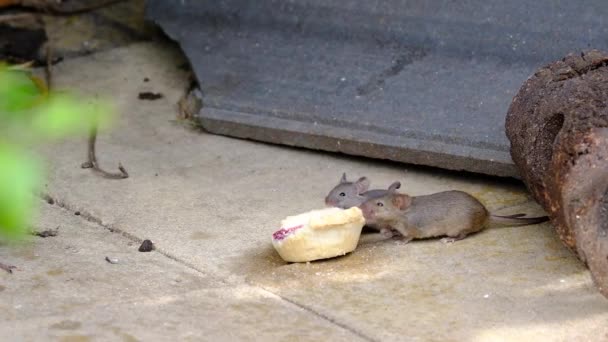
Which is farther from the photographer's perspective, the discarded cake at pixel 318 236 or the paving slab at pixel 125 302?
the discarded cake at pixel 318 236

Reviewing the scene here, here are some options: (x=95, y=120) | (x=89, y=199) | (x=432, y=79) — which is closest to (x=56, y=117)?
(x=95, y=120)

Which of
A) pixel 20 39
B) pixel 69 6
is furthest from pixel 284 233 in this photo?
pixel 69 6

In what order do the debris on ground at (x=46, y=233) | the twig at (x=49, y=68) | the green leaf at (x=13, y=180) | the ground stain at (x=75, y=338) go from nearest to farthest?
the green leaf at (x=13, y=180) → the ground stain at (x=75, y=338) → the debris on ground at (x=46, y=233) → the twig at (x=49, y=68)

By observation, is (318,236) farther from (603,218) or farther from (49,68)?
(49,68)

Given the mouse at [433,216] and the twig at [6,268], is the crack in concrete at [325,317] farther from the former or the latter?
the twig at [6,268]

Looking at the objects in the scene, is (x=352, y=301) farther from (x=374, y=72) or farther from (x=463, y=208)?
(x=374, y=72)

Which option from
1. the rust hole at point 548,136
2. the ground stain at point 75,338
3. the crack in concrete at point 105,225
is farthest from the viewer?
the crack in concrete at point 105,225

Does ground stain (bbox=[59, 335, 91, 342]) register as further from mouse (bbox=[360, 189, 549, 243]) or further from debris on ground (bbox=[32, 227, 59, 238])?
mouse (bbox=[360, 189, 549, 243])

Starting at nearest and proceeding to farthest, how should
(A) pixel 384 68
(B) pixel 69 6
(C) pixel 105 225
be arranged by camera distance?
(C) pixel 105 225 → (A) pixel 384 68 → (B) pixel 69 6

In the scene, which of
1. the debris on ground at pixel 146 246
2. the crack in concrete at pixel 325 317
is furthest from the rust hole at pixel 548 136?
the debris on ground at pixel 146 246
